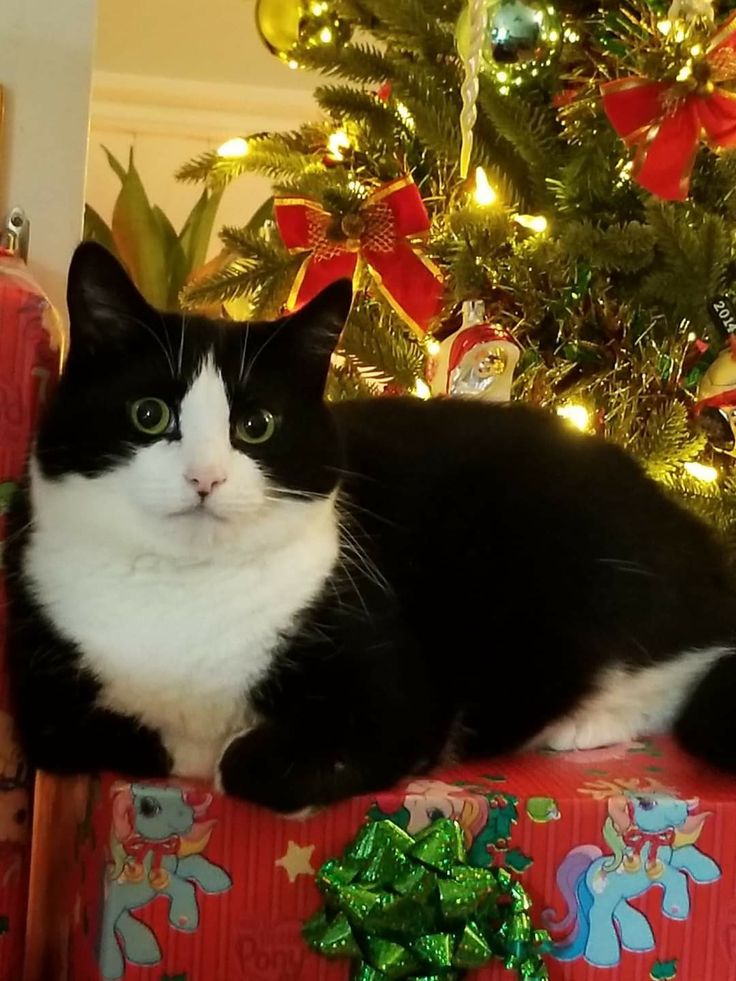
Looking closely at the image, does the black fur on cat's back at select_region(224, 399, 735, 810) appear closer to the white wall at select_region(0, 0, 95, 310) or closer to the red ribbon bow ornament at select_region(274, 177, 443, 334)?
the red ribbon bow ornament at select_region(274, 177, 443, 334)

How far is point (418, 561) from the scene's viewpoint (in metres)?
0.80

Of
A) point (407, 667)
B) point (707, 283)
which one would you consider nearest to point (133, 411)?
point (407, 667)

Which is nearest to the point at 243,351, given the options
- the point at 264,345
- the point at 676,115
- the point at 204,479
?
the point at 264,345

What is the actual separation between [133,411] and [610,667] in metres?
0.42

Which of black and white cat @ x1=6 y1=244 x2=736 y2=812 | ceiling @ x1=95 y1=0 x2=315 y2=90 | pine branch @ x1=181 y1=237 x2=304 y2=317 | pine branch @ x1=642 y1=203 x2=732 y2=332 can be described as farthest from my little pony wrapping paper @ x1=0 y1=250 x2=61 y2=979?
ceiling @ x1=95 y1=0 x2=315 y2=90

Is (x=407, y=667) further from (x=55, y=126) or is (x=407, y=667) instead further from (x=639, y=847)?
Answer: (x=55, y=126)

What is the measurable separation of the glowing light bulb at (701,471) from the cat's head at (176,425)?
17.6 inches

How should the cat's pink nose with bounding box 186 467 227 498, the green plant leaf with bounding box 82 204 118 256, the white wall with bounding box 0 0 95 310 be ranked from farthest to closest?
1. the green plant leaf with bounding box 82 204 118 256
2. the white wall with bounding box 0 0 95 310
3. the cat's pink nose with bounding box 186 467 227 498

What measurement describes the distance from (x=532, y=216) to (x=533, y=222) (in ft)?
0.04

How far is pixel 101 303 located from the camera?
68 centimetres

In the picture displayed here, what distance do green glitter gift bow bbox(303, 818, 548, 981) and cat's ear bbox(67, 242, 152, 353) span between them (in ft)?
1.16

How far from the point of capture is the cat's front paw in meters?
0.62

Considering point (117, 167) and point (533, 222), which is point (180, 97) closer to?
point (117, 167)

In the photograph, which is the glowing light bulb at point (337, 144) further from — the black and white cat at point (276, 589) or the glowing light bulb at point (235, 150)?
the black and white cat at point (276, 589)
